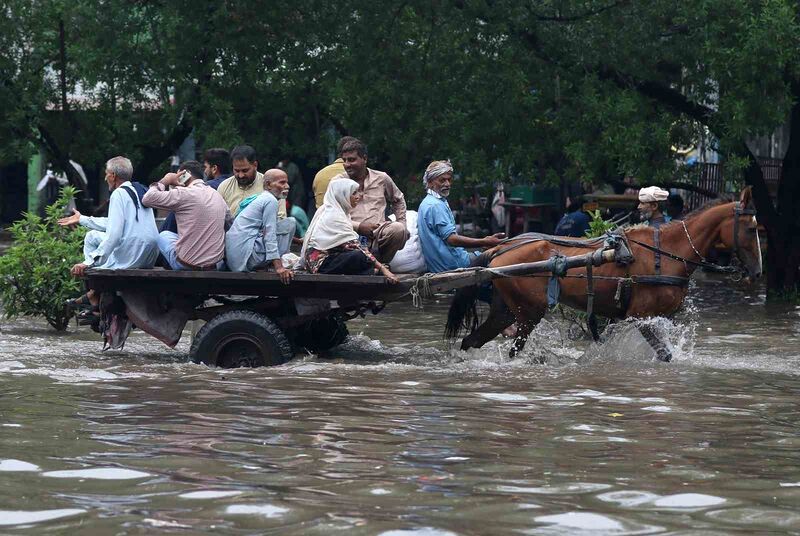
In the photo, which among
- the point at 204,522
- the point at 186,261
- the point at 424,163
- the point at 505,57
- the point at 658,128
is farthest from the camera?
the point at 424,163

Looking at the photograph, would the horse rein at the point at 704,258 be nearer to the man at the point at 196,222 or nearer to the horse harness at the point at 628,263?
the horse harness at the point at 628,263

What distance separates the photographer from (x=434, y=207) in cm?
1081

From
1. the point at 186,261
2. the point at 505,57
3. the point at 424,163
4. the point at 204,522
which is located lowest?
the point at 204,522

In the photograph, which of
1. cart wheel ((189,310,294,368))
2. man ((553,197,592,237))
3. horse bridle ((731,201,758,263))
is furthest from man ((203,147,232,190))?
man ((553,197,592,237))

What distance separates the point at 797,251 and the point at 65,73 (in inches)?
454

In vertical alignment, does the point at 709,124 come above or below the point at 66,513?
above

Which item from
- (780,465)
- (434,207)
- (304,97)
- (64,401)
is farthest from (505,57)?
(780,465)

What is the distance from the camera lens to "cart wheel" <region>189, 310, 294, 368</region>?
10406 millimetres

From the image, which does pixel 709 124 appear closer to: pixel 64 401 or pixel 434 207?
pixel 434 207

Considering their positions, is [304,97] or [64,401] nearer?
[64,401]

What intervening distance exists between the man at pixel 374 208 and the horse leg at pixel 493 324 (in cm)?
101

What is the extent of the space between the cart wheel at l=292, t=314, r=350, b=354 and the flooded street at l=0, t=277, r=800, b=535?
0.50ft

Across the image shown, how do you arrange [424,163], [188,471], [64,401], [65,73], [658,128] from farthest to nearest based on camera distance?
[65,73]
[424,163]
[658,128]
[64,401]
[188,471]

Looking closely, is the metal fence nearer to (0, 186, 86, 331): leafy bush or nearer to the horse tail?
the horse tail
